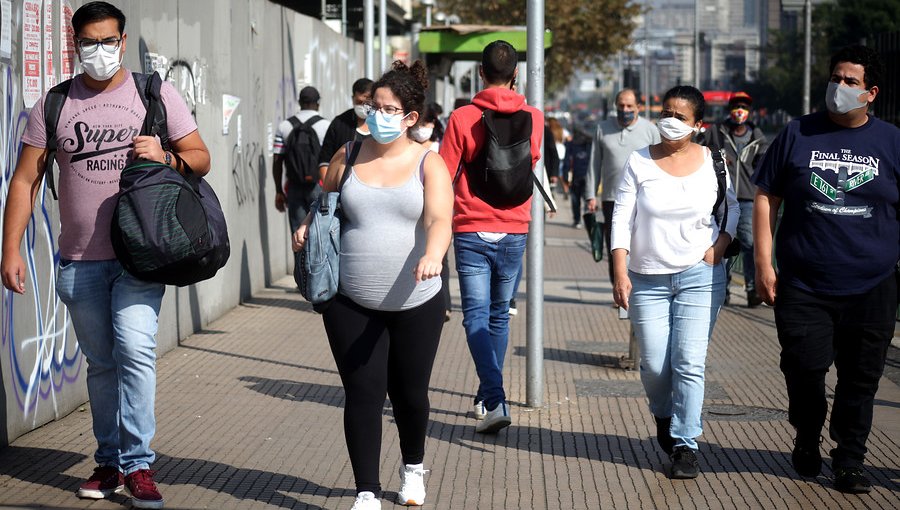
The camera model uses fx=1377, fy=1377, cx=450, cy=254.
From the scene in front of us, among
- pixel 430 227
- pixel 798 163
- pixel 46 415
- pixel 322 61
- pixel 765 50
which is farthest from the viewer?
pixel 765 50

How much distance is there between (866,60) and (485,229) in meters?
2.04

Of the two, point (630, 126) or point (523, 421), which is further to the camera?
point (630, 126)

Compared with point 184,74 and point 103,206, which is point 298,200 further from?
point 103,206

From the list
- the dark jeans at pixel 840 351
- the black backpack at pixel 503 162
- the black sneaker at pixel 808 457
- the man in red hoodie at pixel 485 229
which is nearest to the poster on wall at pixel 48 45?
the man in red hoodie at pixel 485 229

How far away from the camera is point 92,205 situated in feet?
17.3

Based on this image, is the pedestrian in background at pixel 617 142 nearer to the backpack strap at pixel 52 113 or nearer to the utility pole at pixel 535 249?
the utility pole at pixel 535 249

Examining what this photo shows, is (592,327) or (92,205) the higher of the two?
(92,205)

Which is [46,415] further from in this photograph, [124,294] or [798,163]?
[798,163]

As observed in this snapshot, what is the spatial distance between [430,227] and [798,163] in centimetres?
165

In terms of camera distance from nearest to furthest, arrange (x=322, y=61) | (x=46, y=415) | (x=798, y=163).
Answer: (x=798, y=163), (x=46, y=415), (x=322, y=61)

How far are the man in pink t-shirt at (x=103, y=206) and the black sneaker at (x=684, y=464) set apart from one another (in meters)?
A: 2.21

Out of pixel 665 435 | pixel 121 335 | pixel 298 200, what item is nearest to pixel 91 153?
pixel 121 335

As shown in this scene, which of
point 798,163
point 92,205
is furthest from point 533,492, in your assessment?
point 92,205

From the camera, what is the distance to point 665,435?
20.2ft
